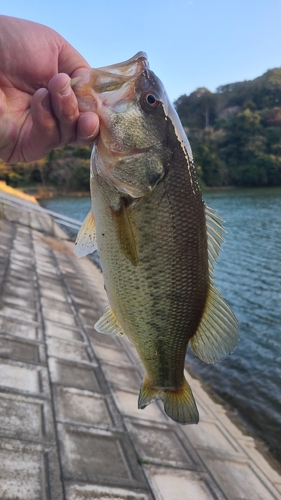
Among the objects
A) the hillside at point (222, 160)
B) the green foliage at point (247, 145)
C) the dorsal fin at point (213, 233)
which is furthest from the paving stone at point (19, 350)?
the green foliage at point (247, 145)

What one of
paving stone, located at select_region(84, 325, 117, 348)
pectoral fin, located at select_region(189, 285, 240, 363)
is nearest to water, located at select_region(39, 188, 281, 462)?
paving stone, located at select_region(84, 325, 117, 348)

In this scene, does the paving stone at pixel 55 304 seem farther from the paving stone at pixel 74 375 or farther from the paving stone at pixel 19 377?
the paving stone at pixel 19 377

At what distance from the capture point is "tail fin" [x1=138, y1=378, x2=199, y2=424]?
6.56 ft

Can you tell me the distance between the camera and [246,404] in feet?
23.9

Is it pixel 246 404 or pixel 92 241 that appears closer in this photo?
pixel 92 241

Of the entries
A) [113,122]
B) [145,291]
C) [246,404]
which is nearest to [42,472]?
[145,291]

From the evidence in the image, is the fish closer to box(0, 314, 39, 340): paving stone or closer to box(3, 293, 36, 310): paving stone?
box(0, 314, 39, 340): paving stone

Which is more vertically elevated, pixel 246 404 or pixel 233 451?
pixel 233 451

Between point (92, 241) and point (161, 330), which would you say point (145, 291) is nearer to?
point (161, 330)

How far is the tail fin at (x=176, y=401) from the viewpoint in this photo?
2.00m

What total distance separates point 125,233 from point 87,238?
0.36 metres

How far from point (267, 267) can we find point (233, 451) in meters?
9.77

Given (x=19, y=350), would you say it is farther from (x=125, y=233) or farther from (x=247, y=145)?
(x=247, y=145)

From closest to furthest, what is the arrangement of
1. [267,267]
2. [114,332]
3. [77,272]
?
[114,332] → [77,272] → [267,267]
